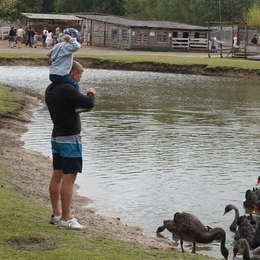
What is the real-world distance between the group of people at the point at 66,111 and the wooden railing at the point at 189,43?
196ft

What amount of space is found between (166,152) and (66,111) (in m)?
8.94

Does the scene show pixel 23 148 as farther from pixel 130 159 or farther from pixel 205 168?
pixel 205 168

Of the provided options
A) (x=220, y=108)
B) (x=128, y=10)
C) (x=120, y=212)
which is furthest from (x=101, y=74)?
(x=128, y=10)

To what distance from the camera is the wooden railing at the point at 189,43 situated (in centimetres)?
6819

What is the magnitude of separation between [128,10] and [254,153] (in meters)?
78.1

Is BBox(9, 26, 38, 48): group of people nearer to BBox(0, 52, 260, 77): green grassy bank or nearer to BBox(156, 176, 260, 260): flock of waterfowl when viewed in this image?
BBox(0, 52, 260, 77): green grassy bank

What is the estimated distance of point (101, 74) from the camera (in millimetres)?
41750

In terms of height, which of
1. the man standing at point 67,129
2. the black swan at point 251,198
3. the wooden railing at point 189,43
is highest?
the man standing at point 67,129

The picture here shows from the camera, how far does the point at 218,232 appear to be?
32.7 ft

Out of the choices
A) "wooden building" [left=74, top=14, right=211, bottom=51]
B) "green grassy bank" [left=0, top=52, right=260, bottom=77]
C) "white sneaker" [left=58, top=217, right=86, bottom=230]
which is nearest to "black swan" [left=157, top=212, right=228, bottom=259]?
"white sneaker" [left=58, top=217, right=86, bottom=230]

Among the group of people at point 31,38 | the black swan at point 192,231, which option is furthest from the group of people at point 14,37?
the black swan at point 192,231

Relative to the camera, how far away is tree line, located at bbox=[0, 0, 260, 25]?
8050cm

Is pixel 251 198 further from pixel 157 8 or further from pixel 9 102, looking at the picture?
pixel 157 8

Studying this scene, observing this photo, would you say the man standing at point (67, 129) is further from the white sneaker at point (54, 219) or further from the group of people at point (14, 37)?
the group of people at point (14, 37)
